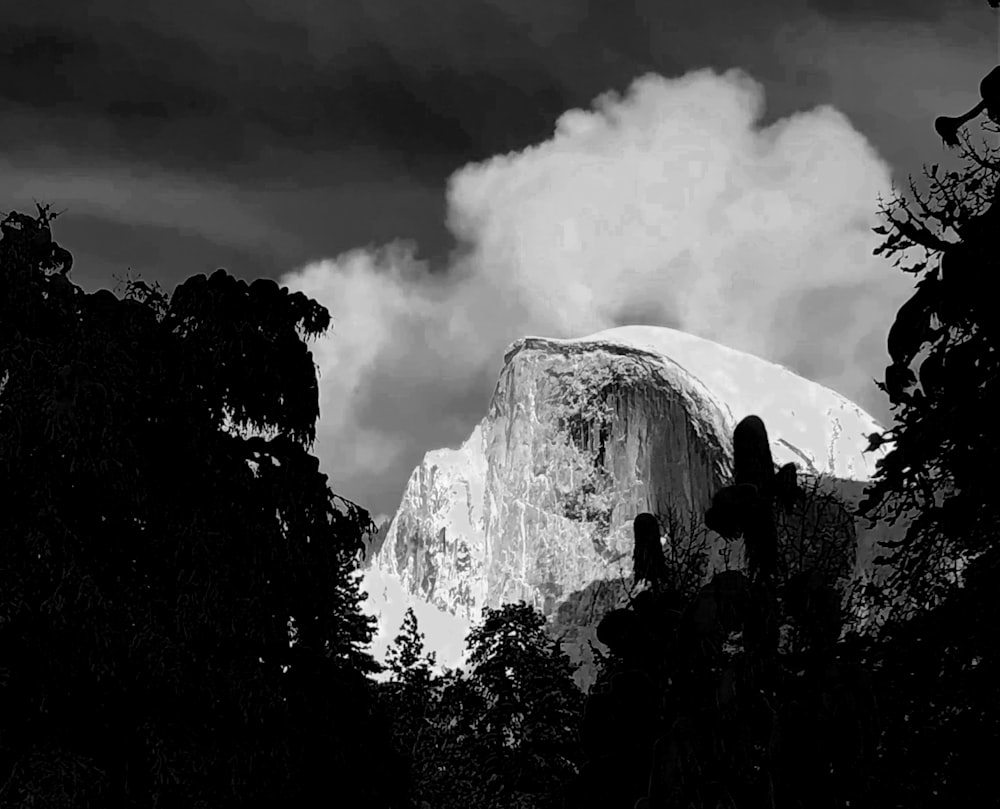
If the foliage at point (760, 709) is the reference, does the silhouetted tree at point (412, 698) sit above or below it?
above

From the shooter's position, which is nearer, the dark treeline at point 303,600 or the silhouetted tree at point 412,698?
the dark treeline at point 303,600

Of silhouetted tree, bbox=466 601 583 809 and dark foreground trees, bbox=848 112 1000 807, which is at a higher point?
silhouetted tree, bbox=466 601 583 809

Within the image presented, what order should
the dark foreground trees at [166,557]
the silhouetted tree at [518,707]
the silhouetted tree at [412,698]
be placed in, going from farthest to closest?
the silhouetted tree at [412,698] → the silhouetted tree at [518,707] → the dark foreground trees at [166,557]

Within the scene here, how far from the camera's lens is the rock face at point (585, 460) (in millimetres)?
130375

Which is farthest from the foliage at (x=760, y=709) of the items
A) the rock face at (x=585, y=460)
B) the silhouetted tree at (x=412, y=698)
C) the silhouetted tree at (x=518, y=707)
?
the rock face at (x=585, y=460)

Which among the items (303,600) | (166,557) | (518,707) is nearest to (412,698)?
(518,707)

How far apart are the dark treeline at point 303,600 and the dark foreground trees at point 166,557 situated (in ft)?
0.09

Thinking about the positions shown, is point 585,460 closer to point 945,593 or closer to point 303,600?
point 303,600

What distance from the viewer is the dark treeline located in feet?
17.4

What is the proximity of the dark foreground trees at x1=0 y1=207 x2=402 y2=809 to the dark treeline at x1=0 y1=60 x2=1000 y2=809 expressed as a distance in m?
0.03

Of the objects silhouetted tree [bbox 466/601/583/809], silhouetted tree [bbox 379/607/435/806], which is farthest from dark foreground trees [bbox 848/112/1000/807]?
silhouetted tree [bbox 379/607/435/806]

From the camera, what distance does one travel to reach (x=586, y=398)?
13762 cm

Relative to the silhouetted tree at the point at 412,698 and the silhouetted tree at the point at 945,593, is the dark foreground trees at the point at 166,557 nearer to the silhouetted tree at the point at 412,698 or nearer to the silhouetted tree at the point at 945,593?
the silhouetted tree at the point at 945,593

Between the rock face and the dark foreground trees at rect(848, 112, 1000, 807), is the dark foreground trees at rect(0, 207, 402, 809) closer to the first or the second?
the dark foreground trees at rect(848, 112, 1000, 807)
